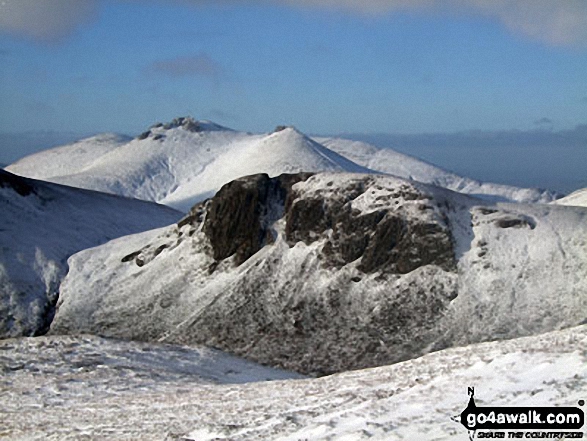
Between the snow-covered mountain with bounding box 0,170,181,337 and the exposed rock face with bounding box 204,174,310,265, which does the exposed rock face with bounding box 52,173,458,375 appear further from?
the snow-covered mountain with bounding box 0,170,181,337

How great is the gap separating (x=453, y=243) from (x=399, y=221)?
508 cm

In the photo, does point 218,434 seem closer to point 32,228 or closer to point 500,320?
point 500,320

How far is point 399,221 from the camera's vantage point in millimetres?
62406

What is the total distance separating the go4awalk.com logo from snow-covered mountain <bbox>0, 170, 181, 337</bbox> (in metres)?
54.1

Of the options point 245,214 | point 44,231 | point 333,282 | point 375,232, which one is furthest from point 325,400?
point 44,231

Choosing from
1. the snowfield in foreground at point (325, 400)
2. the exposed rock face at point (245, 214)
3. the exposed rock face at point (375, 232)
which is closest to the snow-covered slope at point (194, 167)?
the exposed rock face at point (245, 214)

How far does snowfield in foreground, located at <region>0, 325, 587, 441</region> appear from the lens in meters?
18.9

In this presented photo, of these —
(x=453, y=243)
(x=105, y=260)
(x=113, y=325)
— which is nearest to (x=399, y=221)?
(x=453, y=243)

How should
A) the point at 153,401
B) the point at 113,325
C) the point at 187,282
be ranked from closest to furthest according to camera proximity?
the point at 153,401, the point at 113,325, the point at 187,282

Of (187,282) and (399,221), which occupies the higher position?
(399,221)

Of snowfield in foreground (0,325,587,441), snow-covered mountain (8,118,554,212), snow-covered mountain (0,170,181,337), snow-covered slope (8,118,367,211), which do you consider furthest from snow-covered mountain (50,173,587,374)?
snow-covered slope (8,118,367,211)

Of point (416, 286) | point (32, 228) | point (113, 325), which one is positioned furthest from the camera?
point (32, 228)

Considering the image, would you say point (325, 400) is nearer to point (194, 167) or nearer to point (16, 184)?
point (16, 184)

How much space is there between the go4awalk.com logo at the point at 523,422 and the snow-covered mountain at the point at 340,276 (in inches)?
1282
